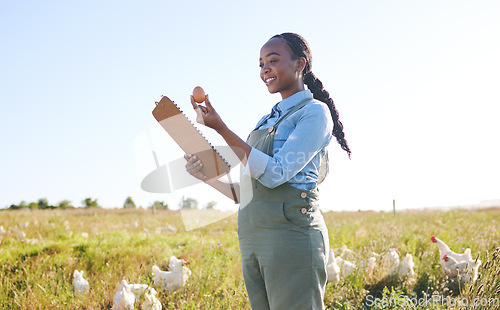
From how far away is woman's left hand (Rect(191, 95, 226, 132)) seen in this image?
6.28 feet

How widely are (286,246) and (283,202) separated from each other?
21cm

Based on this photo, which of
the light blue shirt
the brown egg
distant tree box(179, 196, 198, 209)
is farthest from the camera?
distant tree box(179, 196, 198, 209)

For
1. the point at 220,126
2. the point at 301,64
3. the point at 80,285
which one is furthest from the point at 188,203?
the point at 80,285

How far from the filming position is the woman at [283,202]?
1.88m

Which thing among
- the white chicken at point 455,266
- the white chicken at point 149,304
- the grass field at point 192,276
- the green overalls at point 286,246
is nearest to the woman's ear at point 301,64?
the green overalls at point 286,246

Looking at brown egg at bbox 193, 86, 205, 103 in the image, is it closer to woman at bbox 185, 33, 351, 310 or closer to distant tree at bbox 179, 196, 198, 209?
woman at bbox 185, 33, 351, 310

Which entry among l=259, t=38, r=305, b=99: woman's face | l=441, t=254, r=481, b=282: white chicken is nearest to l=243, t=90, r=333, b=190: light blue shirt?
l=259, t=38, r=305, b=99: woman's face

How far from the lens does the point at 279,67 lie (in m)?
2.17

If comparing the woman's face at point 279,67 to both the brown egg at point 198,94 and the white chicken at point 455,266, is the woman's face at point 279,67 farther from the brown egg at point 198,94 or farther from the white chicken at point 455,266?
the white chicken at point 455,266

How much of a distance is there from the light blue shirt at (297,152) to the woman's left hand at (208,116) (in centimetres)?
21

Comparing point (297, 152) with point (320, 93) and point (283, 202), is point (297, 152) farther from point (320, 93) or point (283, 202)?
point (320, 93)

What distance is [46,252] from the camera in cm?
558

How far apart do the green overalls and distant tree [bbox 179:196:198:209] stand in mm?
517

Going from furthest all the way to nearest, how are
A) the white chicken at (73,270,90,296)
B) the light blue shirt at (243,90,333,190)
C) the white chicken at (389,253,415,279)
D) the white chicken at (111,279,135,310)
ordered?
1. the white chicken at (389,253,415,279)
2. the white chicken at (73,270,90,296)
3. the white chicken at (111,279,135,310)
4. the light blue shirt at (243,90,333,190)
